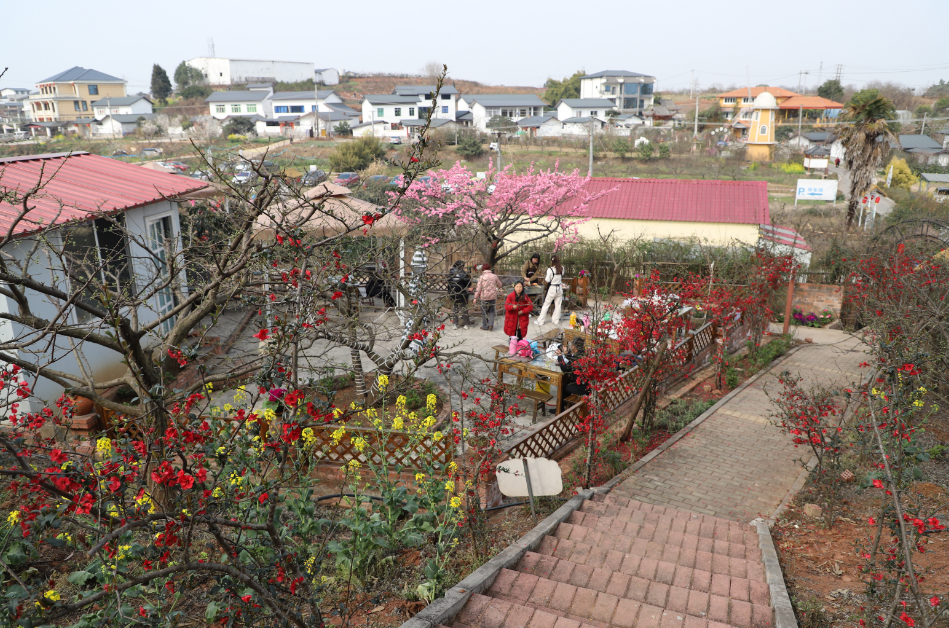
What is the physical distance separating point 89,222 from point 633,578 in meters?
8.46

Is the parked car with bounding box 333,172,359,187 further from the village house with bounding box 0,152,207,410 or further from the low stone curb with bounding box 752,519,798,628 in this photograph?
the low stone curb with bounding box 752,519,798,628

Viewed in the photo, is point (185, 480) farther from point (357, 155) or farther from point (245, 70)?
point (245, 70)

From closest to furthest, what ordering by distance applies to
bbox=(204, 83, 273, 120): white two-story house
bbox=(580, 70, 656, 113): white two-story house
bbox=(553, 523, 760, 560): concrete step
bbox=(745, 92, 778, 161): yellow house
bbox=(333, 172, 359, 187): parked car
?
bbox=(553, 523, 760, 560): concrete step → bbox=(333, 172, 359, 187): parked car → bbox=(745, 92, 778, 161): yellow house → bbox=(204, 83, 273, 120): white two-story house → bbox=(580, 70, 656, 113): white two-story house

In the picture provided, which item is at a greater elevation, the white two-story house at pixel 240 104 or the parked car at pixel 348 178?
the white two-story house at pixel 240 104

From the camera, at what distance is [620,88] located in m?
86.1

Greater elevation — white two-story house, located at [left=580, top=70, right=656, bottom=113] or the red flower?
white two-story house, located at [left=580, top=70, right=656, bottom=113]

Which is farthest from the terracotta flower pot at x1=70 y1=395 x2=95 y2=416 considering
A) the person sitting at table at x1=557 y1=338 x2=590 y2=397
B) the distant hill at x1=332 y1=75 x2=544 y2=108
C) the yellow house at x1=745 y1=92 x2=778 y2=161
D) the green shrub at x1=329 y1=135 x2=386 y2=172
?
the distant hill at x1=332 y1=75 x2=544 y2=108

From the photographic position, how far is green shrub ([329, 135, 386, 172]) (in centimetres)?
3853

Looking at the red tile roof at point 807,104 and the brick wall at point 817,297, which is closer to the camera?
the brick wall at point 817,297

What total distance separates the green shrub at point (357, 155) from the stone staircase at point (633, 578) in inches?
1386

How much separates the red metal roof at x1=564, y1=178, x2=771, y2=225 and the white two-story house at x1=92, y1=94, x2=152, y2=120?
7274cm

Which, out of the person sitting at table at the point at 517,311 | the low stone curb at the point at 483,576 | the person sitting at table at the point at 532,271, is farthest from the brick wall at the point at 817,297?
the low stone curb at the point at 483,576

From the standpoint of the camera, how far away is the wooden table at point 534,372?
329 inches

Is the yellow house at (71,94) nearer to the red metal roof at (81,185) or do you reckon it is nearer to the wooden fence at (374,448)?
the red metal roof at (81,185)
